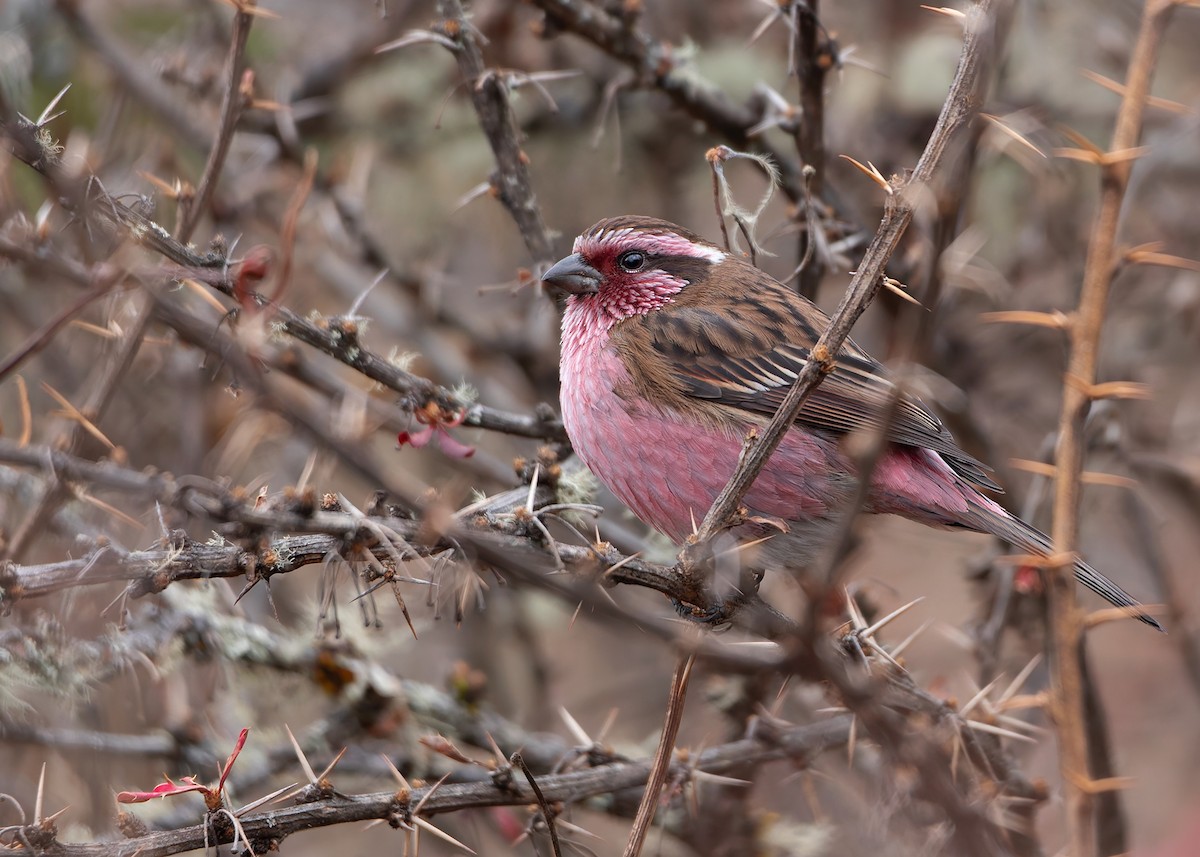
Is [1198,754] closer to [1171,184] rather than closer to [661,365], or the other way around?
[1171,184]

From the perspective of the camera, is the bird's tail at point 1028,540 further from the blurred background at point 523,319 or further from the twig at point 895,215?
the twig at point 895,215

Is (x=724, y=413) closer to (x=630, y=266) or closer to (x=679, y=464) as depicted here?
(x=679, y=464)

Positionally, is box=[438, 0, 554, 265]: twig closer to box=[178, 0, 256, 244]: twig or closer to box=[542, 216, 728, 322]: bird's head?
box=[542, 216, 728, 322]: bird's head

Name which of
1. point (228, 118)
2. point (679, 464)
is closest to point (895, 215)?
point (679, 464)

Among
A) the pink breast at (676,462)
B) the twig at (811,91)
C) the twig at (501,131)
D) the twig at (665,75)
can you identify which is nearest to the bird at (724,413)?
the pink breast at (676,462)

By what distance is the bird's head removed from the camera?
464 cm

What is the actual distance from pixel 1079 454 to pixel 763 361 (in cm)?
205

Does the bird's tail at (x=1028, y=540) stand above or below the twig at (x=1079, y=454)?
below

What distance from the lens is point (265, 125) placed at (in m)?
5.70

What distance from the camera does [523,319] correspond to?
6.74 m

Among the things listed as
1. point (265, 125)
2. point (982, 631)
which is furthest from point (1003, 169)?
point (265, 125)

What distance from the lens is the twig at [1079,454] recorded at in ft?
7.73

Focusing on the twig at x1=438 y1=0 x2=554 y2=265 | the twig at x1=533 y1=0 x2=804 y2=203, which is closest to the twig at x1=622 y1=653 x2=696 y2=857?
the twig at x1=438 y1=0 x2=554 y2=265

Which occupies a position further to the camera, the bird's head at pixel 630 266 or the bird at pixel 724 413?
the bird's head at pixel 630 266
